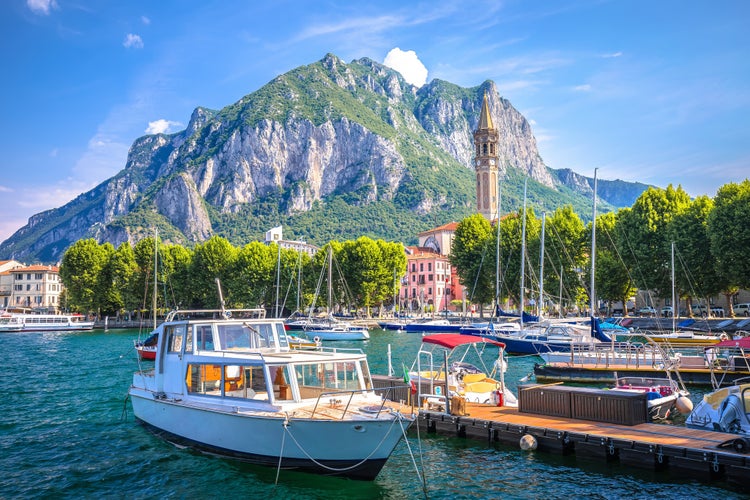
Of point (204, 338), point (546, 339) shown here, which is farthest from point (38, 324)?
point (204, 338)

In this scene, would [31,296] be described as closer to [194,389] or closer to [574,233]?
[574,233]

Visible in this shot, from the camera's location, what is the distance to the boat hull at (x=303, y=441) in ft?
51.0

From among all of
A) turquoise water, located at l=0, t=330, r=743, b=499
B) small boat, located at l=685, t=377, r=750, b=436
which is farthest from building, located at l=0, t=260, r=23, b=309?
small boat, located at l=685, t=377, r=750, b=436

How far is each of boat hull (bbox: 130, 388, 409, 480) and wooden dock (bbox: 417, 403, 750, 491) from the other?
628 centimetres

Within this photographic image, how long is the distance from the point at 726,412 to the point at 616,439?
416 centimetres

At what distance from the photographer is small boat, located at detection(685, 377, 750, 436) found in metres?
18.1

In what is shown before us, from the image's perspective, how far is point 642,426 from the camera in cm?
1945

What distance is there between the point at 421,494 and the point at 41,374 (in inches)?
1393

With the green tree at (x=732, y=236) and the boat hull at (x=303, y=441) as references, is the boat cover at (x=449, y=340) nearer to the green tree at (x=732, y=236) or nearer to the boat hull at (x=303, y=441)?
the boat hull at (x=303, y=441)

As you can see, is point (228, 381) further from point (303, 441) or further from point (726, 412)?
point (726, 412)

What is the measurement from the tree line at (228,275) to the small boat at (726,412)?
7389 centimetres

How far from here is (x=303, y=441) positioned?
16.0m

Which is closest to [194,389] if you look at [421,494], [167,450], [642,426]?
[167,450]

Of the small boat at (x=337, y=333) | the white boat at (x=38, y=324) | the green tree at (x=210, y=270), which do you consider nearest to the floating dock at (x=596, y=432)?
the small boat at (x=337, y=333)
